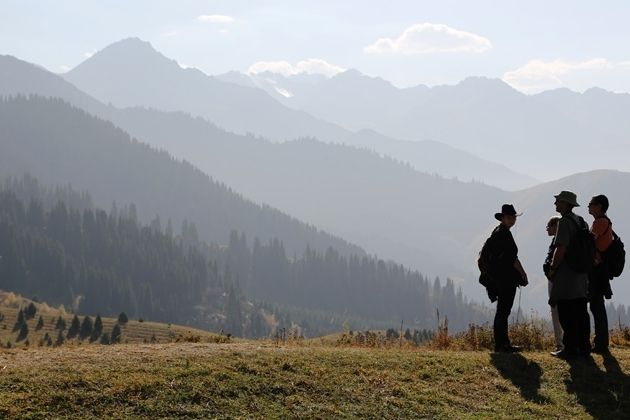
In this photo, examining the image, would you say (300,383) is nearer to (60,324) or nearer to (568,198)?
(568,198)

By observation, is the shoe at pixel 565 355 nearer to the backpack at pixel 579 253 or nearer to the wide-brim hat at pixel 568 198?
the backpack at pixel 579 253

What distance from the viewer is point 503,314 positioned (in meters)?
14.5

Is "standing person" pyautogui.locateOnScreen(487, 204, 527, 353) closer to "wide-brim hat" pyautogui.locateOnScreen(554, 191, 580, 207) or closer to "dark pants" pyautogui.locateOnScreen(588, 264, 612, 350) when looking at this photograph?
"wide-brim hat" pyautogui.locateOnScreen(554, 191, 580, 207)

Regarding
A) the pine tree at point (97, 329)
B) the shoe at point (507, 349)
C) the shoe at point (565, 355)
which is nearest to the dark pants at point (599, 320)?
the shoe at point (565, 355)

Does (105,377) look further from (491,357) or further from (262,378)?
(491,357)

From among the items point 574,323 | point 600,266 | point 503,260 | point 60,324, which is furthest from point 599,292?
point 60,324

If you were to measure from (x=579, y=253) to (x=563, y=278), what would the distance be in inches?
22.0

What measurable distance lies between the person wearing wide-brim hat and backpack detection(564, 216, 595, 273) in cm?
99

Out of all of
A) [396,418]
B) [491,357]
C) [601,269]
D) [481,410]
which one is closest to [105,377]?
[396,418]

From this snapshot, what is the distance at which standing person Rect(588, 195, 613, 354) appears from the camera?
1469cm

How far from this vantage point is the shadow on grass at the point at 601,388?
1105 centimetres

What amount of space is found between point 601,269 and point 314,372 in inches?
264

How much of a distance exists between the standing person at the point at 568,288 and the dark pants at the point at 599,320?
100 centimetres

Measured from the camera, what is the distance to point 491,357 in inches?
546
